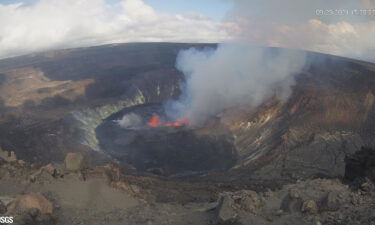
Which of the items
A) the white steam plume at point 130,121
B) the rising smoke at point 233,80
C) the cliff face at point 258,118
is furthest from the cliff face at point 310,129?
the white steam plume at point 130,121

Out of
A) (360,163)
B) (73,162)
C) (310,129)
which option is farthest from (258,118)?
(73,162)

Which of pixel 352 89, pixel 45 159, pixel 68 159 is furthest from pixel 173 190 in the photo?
pixel 352 89

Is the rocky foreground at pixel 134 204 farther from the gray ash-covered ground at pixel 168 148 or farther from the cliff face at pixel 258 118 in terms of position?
the gray ash-covered ground at pixel 168 148

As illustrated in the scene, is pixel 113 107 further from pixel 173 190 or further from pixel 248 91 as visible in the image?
pixel 173 190

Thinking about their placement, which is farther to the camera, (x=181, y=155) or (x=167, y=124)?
(x=167, y=124)

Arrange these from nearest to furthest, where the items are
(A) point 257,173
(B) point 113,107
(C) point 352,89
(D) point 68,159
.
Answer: (D) point 68,159, (A) point 257,173, (C) point 352,89, (B) point 113,107

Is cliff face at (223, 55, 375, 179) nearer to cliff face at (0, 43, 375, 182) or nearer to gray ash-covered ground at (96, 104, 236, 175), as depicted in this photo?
cliff face at (0, 43, 375, 182)

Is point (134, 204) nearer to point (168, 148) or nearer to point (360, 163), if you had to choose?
point (360, 163)

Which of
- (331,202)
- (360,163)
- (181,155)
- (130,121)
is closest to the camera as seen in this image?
(331,202)
